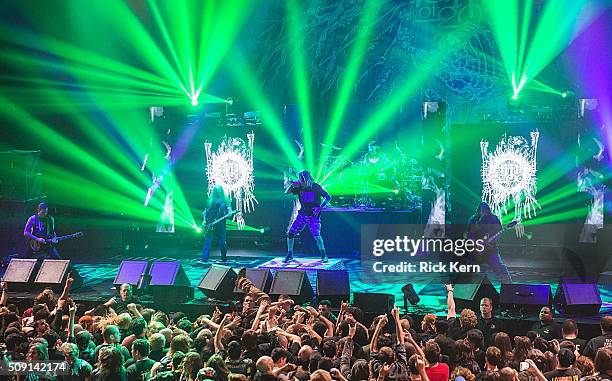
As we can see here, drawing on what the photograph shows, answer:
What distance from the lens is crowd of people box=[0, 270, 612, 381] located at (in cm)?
514

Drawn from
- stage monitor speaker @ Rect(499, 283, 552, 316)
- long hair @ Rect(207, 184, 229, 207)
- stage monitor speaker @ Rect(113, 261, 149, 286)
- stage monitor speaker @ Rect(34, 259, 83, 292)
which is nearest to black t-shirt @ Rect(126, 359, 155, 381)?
stage monitor speaker @ Rect(499, 283, 552, 316)

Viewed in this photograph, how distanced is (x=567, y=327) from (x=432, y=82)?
1102 cm

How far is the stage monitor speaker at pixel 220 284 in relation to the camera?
1038 centimetres

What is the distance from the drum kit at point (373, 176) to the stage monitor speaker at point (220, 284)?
7222mm

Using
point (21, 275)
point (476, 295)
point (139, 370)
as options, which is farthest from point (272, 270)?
point (139, 370)

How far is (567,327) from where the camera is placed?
6.82 metres

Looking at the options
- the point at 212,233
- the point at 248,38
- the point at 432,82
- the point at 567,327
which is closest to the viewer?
the point at 567,327

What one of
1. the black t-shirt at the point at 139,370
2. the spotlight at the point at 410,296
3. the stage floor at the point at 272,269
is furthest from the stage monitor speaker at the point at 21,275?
the black t-shirt at the point at 139,370

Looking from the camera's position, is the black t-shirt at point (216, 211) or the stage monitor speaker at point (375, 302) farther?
the black t-shirt at point (216, 211)

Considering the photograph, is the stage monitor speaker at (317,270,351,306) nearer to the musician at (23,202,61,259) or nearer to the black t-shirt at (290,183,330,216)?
the black t-shirt at (290,183,330,216)

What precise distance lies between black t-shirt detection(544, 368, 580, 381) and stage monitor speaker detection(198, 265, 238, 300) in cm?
599

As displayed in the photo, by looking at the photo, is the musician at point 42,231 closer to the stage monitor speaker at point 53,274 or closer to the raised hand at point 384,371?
the stage monitor speaker at point 53,274

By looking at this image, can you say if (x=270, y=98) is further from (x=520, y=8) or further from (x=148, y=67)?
(x=520, y=8)

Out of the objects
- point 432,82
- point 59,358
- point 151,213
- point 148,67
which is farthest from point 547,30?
point 59,358
